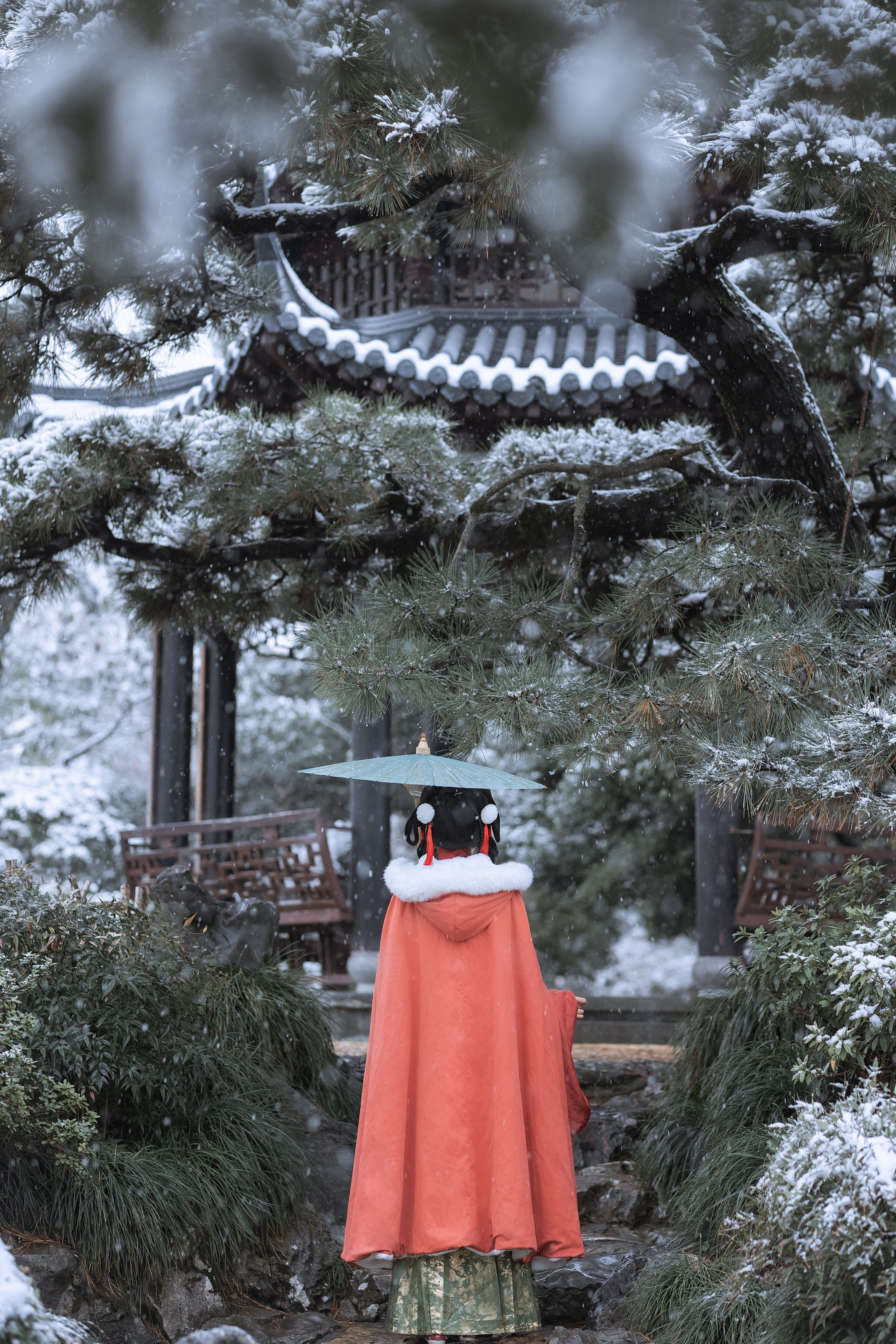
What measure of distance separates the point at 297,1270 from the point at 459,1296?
0.86 metres

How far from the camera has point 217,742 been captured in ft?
27.7

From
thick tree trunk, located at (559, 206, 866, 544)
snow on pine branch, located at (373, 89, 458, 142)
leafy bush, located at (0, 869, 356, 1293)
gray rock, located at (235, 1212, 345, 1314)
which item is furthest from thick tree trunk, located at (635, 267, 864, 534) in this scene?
gray rock, located at (235, 1212, 345, 1314)

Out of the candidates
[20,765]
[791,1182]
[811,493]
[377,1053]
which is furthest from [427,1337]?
[20,765]

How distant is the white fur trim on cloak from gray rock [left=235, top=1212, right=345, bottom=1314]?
1393 millimetres

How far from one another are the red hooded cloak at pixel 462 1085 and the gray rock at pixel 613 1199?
3.77 feet

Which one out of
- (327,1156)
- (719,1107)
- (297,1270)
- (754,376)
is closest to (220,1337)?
(297,1270)

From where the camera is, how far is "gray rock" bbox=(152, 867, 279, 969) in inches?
196

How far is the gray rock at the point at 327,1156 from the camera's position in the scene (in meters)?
4.18

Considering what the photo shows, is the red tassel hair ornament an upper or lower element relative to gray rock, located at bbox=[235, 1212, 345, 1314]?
upper

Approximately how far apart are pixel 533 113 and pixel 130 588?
3190 millimetres

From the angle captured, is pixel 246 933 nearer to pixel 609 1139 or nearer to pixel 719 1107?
pixel 609 1139

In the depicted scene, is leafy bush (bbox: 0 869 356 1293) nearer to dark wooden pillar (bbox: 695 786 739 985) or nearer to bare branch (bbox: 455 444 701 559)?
bare branch (bbox: 455 444 701 559)

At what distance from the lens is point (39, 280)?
12.7ft

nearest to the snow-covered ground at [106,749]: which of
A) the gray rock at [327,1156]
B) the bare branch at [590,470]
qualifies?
the gray rock at [327,1156]
